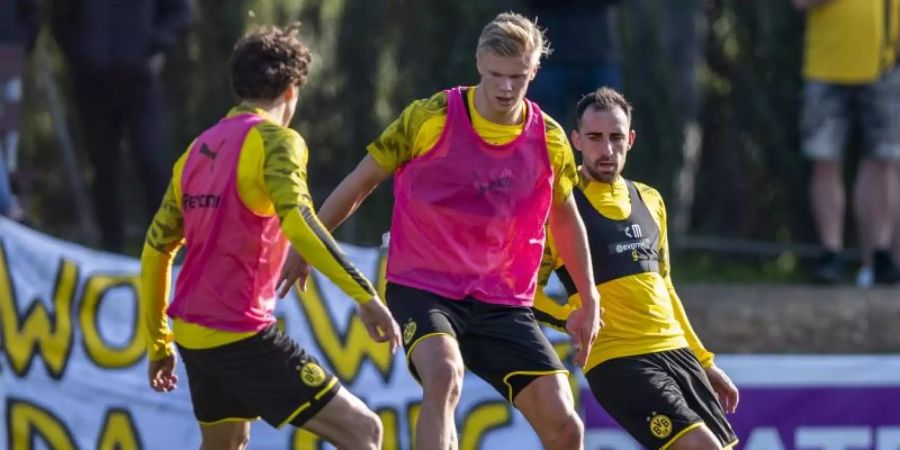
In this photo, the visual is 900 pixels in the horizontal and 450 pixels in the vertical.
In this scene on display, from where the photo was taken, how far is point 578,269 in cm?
705

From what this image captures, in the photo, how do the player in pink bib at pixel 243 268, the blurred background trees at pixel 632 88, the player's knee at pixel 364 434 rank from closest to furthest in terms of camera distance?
the player in pink bib at pixel 243 268, the player's knee at pixel 364 434, the blurred background trees at pixel 632 88

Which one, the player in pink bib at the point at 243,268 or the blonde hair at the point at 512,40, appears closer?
the player in pink bib at the point at 243,268

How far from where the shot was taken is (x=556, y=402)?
6.95 meters

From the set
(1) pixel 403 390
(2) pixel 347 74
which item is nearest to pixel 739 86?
(2) pixel 347 74

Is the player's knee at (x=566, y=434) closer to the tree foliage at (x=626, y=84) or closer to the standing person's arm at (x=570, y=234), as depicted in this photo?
the standing person's arm at (x=570, y=234)

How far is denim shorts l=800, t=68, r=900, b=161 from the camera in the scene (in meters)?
10.7

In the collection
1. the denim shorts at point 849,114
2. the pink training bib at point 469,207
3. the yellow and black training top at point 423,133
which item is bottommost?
the denim shorts at point 849,114

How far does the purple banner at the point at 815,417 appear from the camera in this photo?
9.48 m

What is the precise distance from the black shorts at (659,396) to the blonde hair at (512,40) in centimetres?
130

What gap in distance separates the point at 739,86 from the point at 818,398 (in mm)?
2576

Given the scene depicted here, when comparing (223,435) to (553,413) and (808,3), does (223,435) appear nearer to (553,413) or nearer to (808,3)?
(553,413)

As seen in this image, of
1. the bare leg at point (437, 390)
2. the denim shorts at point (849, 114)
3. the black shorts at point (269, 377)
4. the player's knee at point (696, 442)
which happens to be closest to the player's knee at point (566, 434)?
the bare leg at point (437, 390)

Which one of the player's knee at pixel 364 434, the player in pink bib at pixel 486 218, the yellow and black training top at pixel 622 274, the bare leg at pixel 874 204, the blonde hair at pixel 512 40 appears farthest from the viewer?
the bare leg at pixel 874 204

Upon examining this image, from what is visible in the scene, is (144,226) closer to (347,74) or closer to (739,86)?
(347,74)
